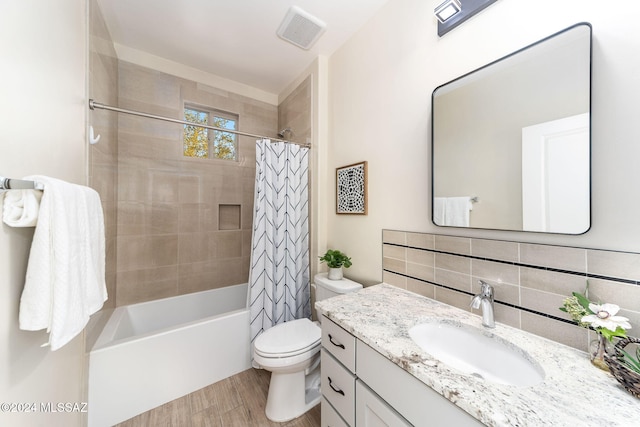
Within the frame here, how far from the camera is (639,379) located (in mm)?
541

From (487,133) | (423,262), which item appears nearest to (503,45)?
(487,133)

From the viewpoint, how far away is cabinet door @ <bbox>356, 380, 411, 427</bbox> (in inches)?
29.5

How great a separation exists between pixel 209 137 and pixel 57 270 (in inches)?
77.8

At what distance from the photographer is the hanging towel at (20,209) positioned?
1.92 ft

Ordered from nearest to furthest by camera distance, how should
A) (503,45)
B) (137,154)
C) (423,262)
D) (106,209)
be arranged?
(503,45) → (423,262) → (106,209) → (137,154)

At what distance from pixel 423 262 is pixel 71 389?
180 centimetres

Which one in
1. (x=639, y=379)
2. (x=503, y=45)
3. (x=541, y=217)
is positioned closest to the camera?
(x=639, y=379)

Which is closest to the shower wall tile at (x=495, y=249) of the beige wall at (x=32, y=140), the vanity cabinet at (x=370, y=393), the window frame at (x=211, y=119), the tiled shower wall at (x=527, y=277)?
the tiled shower wall at (x=527, y=277)

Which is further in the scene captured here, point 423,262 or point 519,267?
point 423,262

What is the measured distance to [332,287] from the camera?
1.60m

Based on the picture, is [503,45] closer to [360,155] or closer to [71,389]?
[360,155]

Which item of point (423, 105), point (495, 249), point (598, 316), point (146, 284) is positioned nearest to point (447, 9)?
point (423, 105)

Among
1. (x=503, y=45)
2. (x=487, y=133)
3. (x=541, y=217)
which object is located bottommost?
(x=541, y=217)

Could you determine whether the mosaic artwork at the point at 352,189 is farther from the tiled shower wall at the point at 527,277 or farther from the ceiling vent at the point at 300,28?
the ceiling vent at the point at 300,28
